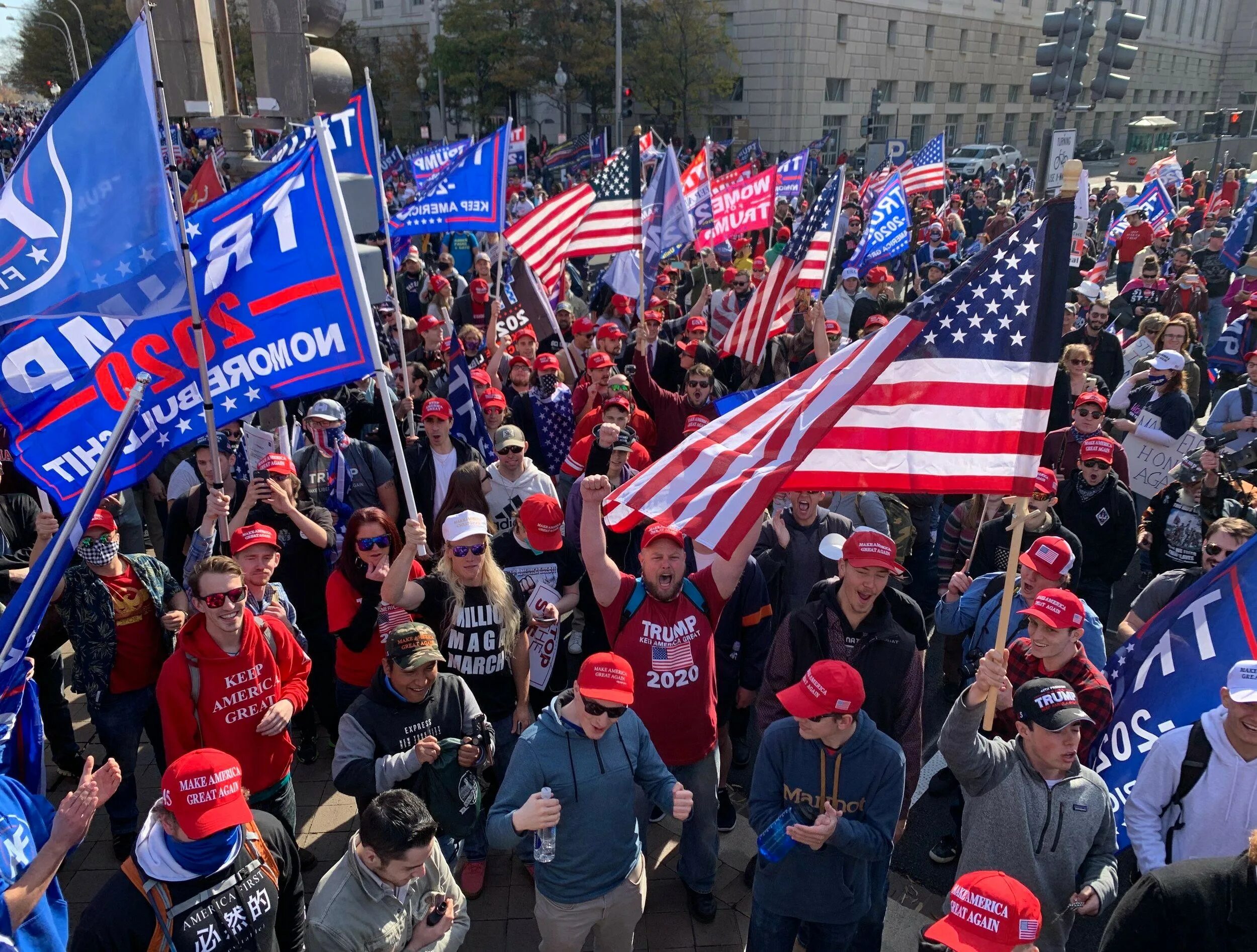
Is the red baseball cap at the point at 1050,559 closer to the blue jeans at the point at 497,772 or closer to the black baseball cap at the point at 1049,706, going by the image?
the black baseball cap at the point at 1049,706

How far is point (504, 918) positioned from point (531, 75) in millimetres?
45428

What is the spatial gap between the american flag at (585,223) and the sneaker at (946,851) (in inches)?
233

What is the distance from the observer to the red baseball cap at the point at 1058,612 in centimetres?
402

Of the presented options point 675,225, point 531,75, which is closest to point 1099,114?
point 531,75

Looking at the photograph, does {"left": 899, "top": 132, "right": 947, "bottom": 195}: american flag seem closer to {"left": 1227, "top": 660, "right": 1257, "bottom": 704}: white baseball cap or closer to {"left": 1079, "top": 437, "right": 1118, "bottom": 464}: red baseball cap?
{"left": 1079, "top": 437, "right": 1118, "bottom": 464}: red baseball cap

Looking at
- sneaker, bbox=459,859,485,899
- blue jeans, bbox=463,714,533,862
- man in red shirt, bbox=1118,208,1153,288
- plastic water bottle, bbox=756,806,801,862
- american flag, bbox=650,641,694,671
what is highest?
american flag, bbox=650,641,694,671

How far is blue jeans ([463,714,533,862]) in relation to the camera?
4.61 meters

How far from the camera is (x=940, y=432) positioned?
357 centimetres

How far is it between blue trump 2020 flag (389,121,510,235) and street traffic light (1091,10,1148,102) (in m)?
8.67

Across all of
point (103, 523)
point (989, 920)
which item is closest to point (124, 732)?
point (103, 523)

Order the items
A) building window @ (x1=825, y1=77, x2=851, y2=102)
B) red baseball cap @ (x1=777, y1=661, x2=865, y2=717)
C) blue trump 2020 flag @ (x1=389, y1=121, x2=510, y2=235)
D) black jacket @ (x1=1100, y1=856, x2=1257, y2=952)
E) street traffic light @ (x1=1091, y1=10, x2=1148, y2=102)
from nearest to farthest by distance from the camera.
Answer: black jacket @ (x1=1100, y1=856, x2=1257, y2=952) → red baseball cap @ (x1=777, y1=661, x2=865, y2=717) → blue trump 2020 flag @ (x1=389, y1=121, x2=510, y2=235) → street traffic light @ (x1=1091, y1=10, x2=1148, y2=102) → building window @ (x1=825, y1=77, x2=851, y2=102)

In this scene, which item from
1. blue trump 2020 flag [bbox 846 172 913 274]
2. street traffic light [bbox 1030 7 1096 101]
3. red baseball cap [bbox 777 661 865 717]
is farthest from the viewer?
street traffic light [bbox 1030 7 1096 101]

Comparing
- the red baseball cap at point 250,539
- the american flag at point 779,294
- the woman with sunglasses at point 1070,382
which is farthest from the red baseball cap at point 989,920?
the woman with sunglasses at point 1070,382

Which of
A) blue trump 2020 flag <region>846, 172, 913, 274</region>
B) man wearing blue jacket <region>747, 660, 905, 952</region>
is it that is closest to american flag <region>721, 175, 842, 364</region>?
blue trump 2020 flag <region>846, 172, 913, 274</region>
